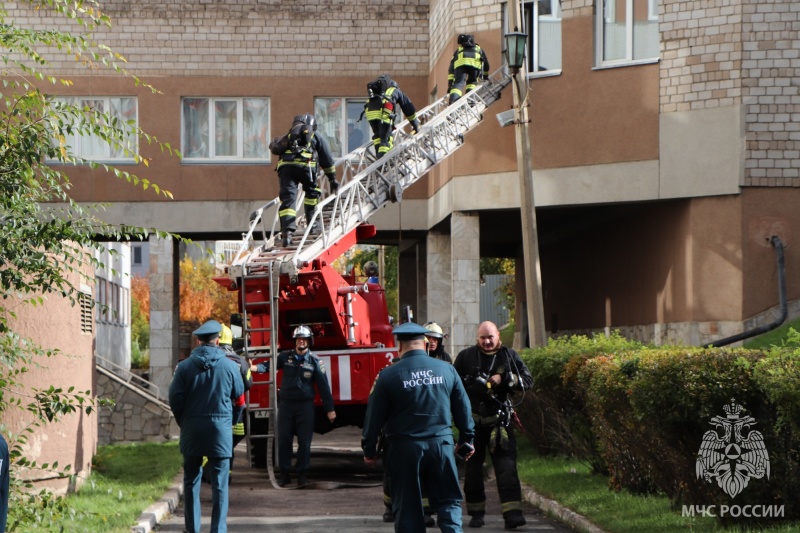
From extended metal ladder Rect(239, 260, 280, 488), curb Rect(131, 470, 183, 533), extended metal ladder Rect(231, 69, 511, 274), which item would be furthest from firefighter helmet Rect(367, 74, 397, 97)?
curb Rect(131, 470, 183, 533)

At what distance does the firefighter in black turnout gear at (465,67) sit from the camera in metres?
20.7

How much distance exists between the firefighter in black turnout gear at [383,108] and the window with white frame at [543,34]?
3407 millimetres

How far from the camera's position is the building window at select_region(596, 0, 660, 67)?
20141mm

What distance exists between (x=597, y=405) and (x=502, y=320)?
45.4m

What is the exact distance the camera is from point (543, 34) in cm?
2130

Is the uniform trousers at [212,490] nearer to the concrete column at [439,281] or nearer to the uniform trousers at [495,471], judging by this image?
the uniform trousers at [495,471]

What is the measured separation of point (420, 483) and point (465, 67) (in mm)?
13311

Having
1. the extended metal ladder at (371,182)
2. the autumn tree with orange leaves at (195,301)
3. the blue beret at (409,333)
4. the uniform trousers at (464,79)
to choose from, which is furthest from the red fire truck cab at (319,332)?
the autumn tree with orange leaves at (195,301)

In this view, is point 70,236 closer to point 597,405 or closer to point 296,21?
point 597,405

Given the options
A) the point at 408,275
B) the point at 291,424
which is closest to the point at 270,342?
the point at 291,424

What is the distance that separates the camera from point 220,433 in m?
9.72

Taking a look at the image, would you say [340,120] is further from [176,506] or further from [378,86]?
[176,506]

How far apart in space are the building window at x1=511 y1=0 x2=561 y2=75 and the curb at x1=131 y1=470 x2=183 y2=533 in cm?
1080

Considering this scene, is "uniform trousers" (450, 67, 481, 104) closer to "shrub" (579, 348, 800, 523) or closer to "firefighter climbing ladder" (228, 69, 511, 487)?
"firefighter climbing ladder" (228, 69, 511, 487)
